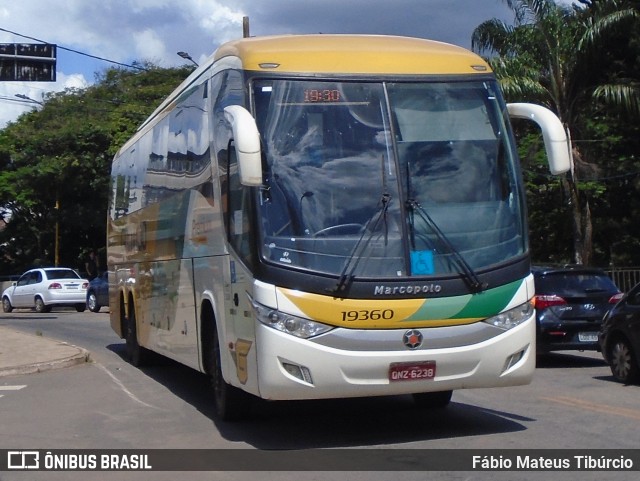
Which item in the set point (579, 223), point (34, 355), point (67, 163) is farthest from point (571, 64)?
point (67, 163)

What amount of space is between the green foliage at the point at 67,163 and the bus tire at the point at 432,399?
36.8 metres

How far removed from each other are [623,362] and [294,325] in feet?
19.7

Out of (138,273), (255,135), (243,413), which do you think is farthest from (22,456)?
(138,273)

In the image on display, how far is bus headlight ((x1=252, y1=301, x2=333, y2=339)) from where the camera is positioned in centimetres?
855

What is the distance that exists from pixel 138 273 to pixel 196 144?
197 inches

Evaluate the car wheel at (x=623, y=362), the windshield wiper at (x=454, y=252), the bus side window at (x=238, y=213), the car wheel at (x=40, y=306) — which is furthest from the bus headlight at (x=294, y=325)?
the car wheel at (x=40, y=306)

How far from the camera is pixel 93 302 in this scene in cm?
3456

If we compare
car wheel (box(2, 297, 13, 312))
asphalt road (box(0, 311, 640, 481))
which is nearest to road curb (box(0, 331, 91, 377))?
asphalt road (box(0, 311, 640, 481))

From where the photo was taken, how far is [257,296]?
870 cm

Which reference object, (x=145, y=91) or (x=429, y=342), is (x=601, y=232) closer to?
(x=429, y=342)

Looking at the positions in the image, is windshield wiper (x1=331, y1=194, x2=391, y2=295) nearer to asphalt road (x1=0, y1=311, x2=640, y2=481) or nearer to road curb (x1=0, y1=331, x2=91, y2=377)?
asphalt road (x1=0, y1=311, x2=640, y2=481)

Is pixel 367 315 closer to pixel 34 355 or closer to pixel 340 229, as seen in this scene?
pixel 340 229

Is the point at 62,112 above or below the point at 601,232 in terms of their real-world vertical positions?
above

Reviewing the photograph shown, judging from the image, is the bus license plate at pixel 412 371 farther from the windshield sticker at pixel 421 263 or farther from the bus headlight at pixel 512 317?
the windshield sticker at pixel 421 263
